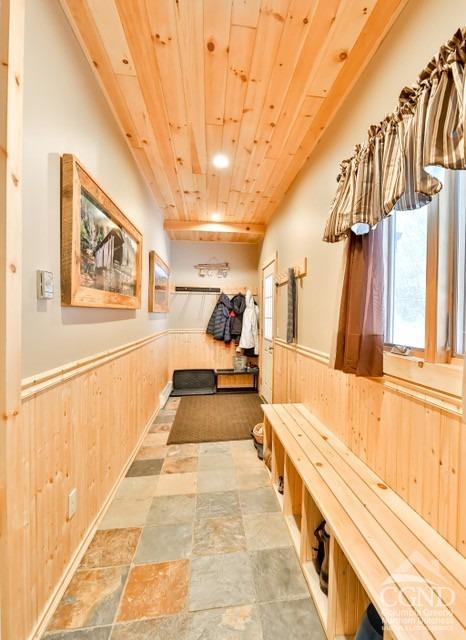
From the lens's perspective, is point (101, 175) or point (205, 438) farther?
point (205, 438)

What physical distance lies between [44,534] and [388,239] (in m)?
1.97

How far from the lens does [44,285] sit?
1.01 m

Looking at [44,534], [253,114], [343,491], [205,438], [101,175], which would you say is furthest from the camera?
[205,438]

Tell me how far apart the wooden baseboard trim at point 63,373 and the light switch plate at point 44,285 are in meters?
0.30

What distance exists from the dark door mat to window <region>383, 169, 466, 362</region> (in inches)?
Result: 81.5

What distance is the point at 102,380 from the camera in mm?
1580

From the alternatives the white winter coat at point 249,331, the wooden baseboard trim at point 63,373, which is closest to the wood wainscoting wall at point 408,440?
the wooden baseboard trim at point 63,373

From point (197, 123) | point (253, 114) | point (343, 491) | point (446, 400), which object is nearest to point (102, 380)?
point (343, 491)

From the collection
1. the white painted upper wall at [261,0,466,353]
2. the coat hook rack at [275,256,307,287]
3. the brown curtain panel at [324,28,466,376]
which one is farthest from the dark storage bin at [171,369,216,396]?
the brown curtain panel at [324,28,466,376]

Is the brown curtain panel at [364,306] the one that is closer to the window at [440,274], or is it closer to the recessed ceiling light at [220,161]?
the window at [440,274]

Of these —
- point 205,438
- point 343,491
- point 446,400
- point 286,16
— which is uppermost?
point 286,16

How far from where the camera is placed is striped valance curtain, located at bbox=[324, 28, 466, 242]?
29.4 inches

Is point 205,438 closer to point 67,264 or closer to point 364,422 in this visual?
point 364,422

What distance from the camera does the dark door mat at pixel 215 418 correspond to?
2668 millimetres
